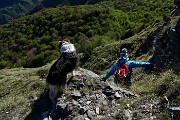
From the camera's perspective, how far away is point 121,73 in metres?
10.6

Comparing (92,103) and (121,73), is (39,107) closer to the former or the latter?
(92,103)

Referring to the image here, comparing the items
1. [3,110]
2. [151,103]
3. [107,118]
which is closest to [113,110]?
[107,118]

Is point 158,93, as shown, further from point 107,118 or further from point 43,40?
point 43,40

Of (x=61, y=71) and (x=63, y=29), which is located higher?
(x=61, y=71)

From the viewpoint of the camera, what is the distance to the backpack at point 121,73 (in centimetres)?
1062

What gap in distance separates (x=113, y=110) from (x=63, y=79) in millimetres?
2042

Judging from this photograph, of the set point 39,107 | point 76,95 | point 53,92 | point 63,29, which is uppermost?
point 76,95

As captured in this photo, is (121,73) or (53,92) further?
(121,73)

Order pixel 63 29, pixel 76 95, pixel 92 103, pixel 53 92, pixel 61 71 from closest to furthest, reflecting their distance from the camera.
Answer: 1. pixel 92 103
2. pixel 76 95
3. pixel 53 92
4. pixel 61 71
5. pixel 63 29

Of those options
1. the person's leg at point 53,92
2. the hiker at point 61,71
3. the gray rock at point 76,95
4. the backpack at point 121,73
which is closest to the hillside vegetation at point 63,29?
the backpack at point 121,73

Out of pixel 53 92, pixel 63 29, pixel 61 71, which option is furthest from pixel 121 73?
pixel 63 29

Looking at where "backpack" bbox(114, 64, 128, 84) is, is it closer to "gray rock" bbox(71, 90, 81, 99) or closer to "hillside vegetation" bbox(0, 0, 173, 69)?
"gray rock" bbox(71, 90, 81, 99)

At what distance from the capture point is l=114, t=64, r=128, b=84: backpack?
34.9 ft

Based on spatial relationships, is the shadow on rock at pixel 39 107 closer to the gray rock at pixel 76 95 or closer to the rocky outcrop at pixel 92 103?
the rocky outcrop at pixel 92 103
